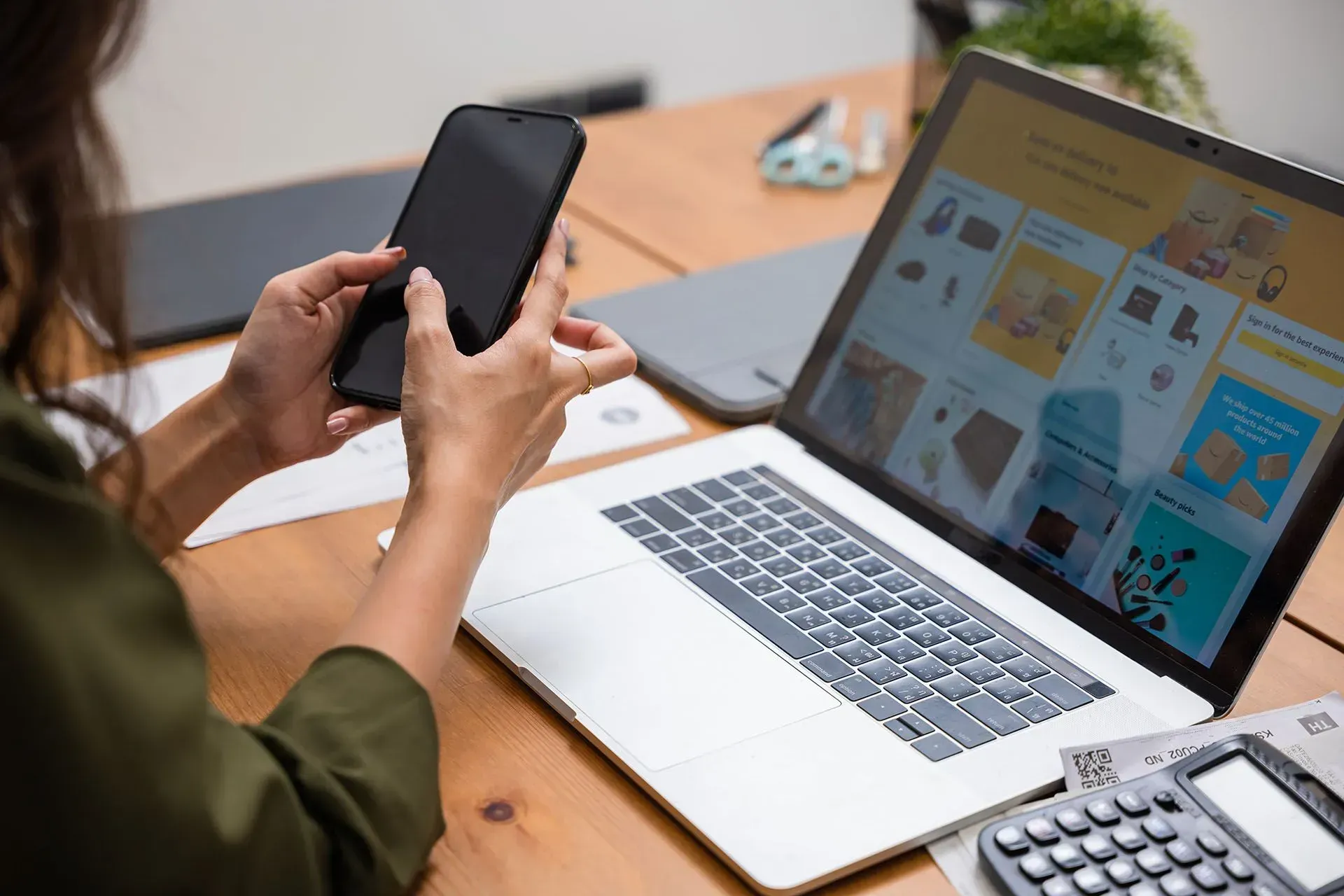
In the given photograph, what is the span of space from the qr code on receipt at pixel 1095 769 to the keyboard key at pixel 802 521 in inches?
9.8

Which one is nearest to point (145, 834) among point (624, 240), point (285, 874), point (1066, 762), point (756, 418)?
point (285, 874)

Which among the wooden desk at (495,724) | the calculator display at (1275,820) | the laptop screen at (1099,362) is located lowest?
the wooden desk at (495,724)

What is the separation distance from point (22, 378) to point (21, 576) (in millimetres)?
133

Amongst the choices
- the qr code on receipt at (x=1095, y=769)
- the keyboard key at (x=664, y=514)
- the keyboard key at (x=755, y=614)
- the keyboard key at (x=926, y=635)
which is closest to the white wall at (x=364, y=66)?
the keyboard key at (x=664, y=514)

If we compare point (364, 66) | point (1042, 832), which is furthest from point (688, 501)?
point (364, 66)

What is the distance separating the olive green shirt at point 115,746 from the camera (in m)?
0.46

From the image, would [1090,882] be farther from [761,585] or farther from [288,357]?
[288,357]

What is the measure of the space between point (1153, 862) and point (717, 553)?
0.32m

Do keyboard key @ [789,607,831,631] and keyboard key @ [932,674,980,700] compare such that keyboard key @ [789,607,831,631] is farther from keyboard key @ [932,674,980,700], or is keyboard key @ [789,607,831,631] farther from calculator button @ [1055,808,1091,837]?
calculator button @ [1055,808,1091,837]

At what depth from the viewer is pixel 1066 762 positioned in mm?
648

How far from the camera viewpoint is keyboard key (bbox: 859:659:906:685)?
0.71 meters

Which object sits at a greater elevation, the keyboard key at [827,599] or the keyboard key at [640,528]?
the keyboard key at [827,599]

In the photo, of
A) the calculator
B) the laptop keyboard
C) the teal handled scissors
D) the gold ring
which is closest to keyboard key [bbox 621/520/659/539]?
the laptop keyboard

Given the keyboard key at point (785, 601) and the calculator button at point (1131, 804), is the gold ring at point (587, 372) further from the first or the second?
the calculator button at point (1131, 804)
